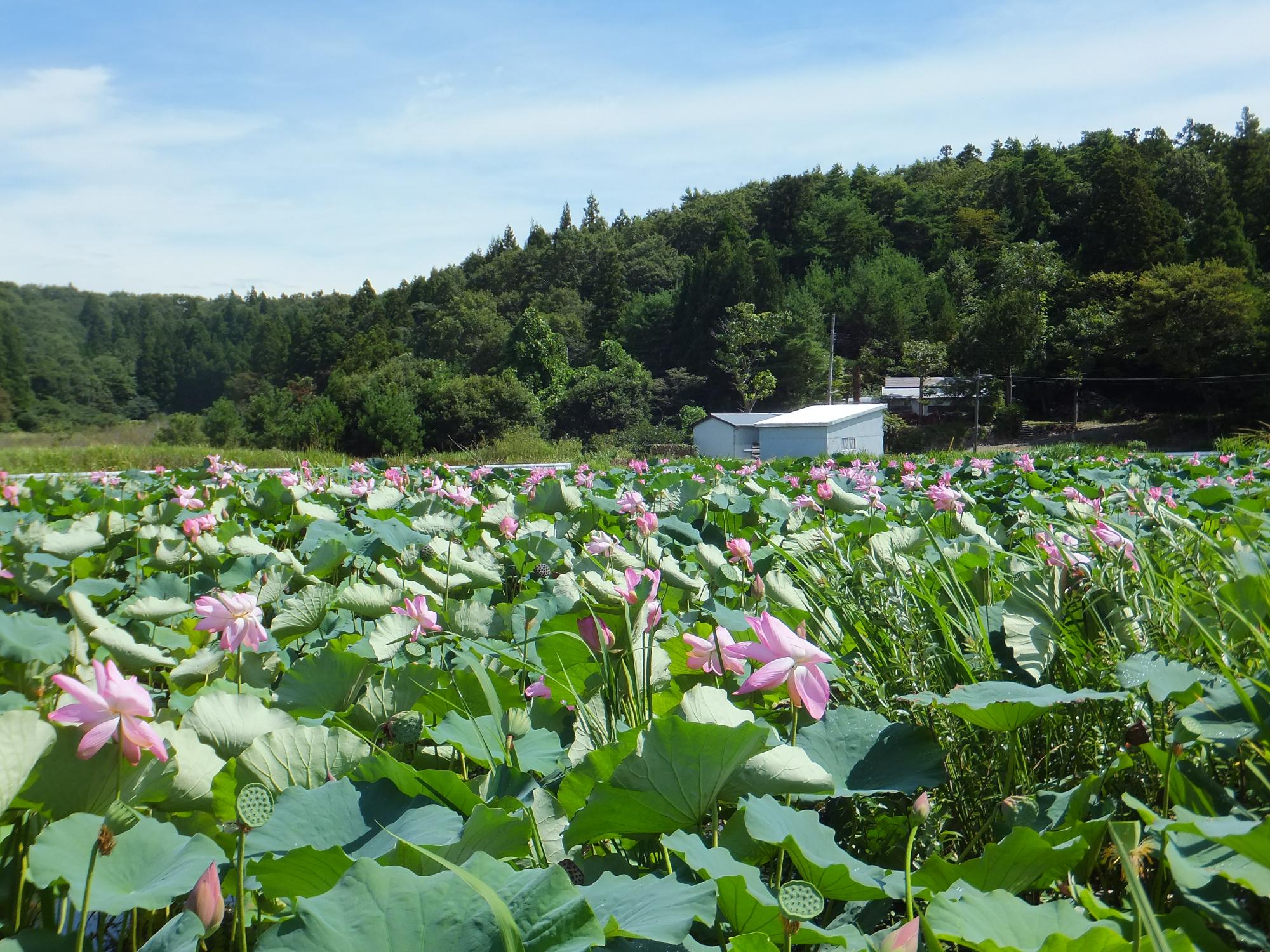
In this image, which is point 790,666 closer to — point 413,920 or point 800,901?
point 800,901

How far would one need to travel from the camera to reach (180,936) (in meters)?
0.63

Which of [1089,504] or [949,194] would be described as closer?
[1089,504]

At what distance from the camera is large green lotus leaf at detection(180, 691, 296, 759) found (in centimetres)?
99

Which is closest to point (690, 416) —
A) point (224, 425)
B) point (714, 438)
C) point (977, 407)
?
point (714, 438)

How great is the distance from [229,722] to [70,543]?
70.6 inches

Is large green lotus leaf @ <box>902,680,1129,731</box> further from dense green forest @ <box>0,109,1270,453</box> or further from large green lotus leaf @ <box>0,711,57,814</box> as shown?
dense green forest @ <box>0,109,1270,453</box>

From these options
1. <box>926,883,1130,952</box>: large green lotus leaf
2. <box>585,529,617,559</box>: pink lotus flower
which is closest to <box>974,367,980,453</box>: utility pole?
→ <box>585,529,617,559</box>: pink lotus flower

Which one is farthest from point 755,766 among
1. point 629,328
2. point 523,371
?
point 629,328

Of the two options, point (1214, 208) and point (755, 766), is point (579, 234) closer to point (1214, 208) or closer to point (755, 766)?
point (1214, 208)

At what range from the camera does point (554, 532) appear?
9.24 feet

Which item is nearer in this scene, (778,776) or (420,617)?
(778,776)

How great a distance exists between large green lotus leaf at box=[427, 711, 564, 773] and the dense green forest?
3188cm

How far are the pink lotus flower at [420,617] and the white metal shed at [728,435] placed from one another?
28077mm

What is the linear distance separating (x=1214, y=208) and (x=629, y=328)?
3290 centimetres
